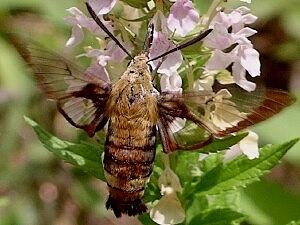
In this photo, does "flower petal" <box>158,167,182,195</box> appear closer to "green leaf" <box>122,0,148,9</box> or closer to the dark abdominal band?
the dark abdominal band

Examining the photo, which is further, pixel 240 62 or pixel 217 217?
pixel 217 217

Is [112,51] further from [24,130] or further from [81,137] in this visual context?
[24,130]

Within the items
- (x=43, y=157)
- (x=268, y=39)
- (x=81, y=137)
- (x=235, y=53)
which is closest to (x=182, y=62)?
(x=235, y=53)

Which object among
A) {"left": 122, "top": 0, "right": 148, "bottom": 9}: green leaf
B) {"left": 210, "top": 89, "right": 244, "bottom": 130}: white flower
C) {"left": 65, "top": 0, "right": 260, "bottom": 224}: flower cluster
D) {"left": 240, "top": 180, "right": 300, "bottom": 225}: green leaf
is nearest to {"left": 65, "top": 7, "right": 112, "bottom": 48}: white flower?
{"left": 65, "top": 0, "right": 260, "bottom": 224}: flower cluster

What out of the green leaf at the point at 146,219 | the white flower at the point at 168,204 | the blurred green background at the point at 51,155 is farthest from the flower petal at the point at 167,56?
the blurred green background at the point at 51,155

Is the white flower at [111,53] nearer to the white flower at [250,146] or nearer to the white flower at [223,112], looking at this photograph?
the white flower at [223,112]

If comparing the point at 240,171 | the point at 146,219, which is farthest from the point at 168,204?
the point at 240,171

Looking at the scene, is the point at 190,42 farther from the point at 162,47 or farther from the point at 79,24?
the point at 79,24
